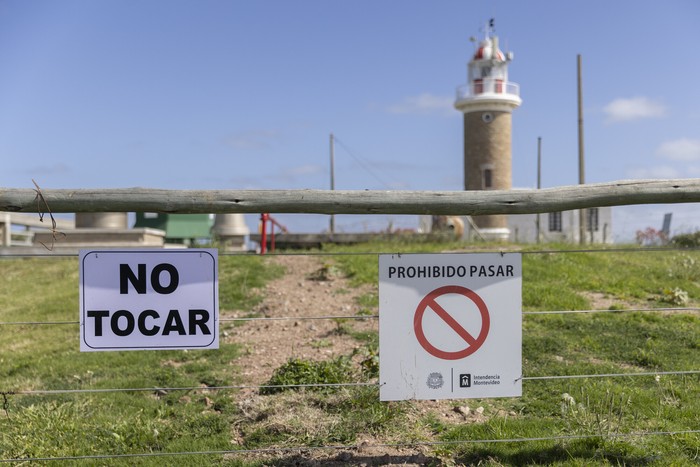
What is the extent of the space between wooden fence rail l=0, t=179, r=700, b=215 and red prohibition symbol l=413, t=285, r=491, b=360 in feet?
1.59

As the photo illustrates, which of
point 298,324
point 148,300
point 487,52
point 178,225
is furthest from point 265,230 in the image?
point 487,52

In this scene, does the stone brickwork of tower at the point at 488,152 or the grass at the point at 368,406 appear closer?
the grass at the point at 368,406

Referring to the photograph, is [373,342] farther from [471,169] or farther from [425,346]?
[471,169]

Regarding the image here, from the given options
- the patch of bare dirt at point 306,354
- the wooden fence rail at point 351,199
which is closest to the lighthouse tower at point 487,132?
the patch of bare dirt at point 306,354

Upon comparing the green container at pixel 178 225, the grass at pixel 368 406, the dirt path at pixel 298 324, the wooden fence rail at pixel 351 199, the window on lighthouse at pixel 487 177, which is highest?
the window on lighthouse at pixel 487 177

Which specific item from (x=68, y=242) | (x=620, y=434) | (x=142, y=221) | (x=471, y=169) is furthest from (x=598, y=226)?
(x=620, y=434)

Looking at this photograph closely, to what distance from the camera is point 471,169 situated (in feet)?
119

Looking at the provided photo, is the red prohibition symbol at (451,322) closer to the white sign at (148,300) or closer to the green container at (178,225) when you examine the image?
the white sign at (148,300)

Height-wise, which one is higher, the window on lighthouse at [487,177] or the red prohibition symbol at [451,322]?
the window on lighthouse at [487,177]

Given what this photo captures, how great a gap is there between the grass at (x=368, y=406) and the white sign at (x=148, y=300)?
1.14 metres

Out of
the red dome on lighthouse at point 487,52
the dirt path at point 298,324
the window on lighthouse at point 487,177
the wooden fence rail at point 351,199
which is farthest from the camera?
the red dome on lighthouse at point 487,52

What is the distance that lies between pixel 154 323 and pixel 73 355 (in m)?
4.67

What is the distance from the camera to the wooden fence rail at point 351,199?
402 centimetres

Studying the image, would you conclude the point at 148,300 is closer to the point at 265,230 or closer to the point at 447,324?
the point at 447,324
